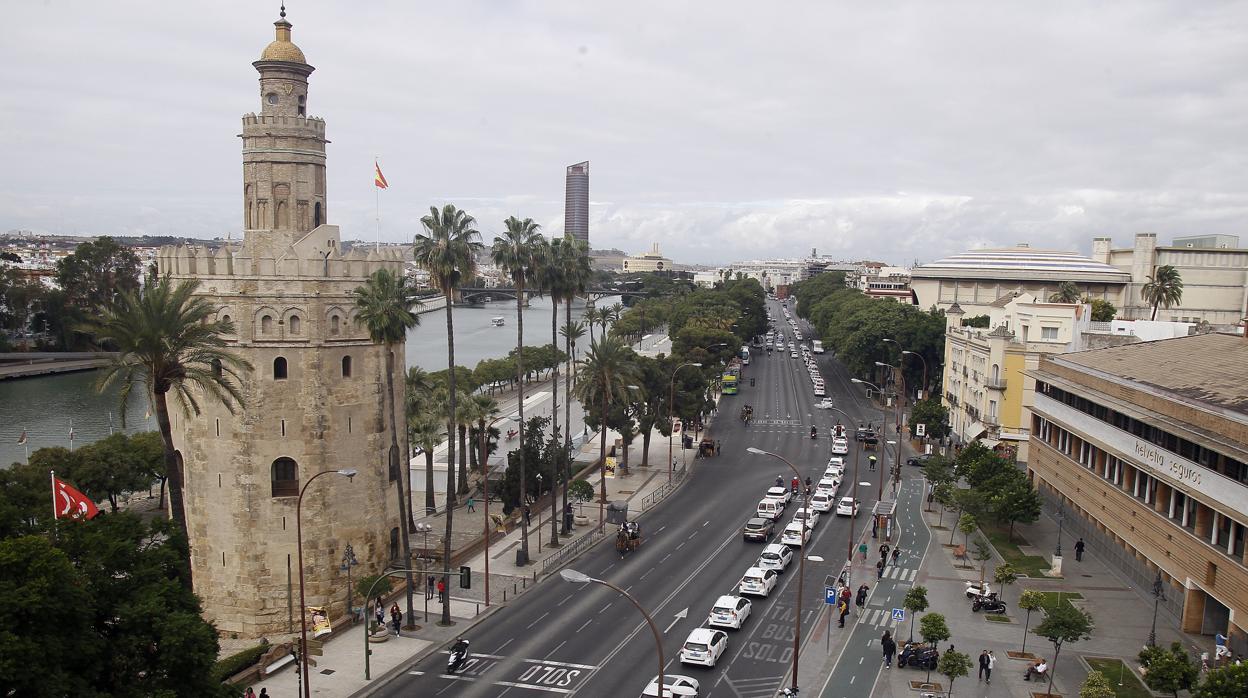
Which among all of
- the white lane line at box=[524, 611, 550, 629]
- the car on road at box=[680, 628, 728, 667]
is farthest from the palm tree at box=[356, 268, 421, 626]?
the car on road at box=[680, 628, 728, 667]

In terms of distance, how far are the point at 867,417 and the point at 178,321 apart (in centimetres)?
7484

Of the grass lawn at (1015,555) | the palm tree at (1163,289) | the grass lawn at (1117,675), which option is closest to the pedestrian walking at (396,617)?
the grass lawn at (1117,675)

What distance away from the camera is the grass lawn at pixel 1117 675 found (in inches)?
1249

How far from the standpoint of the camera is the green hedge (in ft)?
109

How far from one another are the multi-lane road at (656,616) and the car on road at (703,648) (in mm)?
418

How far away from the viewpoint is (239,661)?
1352 inches

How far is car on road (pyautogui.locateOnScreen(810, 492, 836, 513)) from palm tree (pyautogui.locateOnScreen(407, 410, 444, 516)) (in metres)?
24.2

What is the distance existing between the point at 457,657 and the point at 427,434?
76.2 ft

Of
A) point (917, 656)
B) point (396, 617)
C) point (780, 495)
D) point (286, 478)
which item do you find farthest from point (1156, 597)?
point (286, 478)

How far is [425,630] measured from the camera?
3959 cm

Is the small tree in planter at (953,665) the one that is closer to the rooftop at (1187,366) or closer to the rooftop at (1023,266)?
the rooftop at (1187,366)

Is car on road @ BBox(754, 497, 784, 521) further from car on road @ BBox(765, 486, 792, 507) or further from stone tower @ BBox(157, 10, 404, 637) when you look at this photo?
stone tower @ BBox(157, 10, 404, 637)

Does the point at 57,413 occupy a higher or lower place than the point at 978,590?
lower

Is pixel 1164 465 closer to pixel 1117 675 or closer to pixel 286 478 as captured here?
pixel 1117 675
